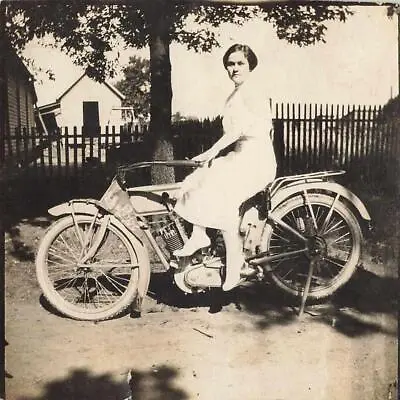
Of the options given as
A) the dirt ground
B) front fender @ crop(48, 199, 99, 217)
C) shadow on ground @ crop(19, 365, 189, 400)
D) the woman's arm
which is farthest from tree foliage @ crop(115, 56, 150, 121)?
shadow on ground @ crop(19, 365, 189, 400)

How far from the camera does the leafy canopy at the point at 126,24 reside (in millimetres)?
3172

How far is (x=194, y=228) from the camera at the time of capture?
3.37m

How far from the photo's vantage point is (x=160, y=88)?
335 centimetres

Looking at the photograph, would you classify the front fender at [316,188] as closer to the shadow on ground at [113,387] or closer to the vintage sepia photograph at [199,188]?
the vintage sepia photograph at [199,188]

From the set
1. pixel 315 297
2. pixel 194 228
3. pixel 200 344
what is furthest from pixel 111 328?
pixel 315 297

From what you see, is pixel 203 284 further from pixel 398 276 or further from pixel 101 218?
pixel 398 276

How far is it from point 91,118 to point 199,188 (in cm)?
93

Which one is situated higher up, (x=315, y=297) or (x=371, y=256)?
(x=371, y=256)

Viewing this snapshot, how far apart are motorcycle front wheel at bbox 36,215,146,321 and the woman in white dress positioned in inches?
19.2

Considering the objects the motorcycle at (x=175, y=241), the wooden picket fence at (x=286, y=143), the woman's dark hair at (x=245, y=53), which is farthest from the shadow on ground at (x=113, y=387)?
the woman's dark hair at (x=245, y=53)

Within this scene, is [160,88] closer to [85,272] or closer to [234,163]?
[234,163]

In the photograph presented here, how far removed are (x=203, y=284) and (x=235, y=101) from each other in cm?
130

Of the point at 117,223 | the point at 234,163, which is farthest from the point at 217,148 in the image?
the point at 117,223

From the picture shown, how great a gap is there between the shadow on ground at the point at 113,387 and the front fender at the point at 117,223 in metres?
0.56
